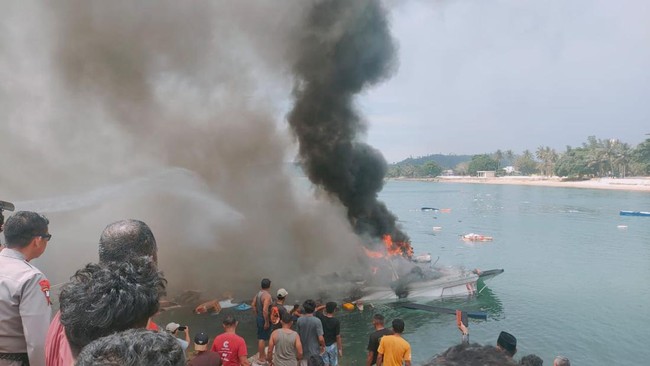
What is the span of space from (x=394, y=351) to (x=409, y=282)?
1309 centimetres

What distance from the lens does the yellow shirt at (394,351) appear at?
6801 millimetres

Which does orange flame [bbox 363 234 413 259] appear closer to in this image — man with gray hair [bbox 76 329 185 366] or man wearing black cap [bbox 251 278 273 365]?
man wearing black cap [bbox 251 278 273 365]

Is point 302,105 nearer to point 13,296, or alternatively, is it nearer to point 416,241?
point 13,296

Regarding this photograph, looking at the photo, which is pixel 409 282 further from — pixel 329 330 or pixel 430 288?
pixel 329 330

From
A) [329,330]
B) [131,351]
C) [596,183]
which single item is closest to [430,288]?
[329,330]

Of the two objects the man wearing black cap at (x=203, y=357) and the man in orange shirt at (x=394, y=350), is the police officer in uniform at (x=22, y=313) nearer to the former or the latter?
the man wearing black cap at (x=203, y=357)

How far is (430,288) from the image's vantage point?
1961 centimetres

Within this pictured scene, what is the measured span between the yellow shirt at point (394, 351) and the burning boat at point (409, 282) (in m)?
11.3

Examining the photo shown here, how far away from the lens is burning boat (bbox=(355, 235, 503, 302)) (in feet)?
61.2

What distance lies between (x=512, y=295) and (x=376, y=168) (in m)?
9.76

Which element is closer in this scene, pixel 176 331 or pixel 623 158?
pixel 176 331

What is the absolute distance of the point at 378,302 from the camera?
18.2 m

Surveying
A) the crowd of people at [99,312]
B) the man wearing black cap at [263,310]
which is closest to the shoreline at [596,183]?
the man wearing black cap at [263,310]

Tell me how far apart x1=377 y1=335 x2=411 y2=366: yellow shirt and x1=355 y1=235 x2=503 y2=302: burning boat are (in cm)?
1127
